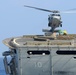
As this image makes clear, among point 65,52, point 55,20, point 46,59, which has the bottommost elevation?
point 46,59

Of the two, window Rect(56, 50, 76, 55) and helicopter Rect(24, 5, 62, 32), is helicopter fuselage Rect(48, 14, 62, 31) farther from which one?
window Rect(56, 50, 76, 55)

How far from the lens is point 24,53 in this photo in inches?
1329

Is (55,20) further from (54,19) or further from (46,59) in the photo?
(46,59)

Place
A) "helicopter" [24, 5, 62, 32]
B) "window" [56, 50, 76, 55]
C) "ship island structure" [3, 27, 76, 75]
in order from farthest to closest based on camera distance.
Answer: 1. "helicopter" [24, 5, 62, 32]
2. "window" [56, 50, 76, 55]
3. "ship island structure" [3, 27, 76, 75]

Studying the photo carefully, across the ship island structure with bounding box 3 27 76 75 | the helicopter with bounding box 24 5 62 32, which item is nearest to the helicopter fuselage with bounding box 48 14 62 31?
the helicopter with bounding box 24 5 62 32

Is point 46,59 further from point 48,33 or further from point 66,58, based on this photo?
point 48,33

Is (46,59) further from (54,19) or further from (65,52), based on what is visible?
(54,19)

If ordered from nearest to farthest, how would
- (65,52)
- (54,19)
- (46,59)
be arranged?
(46,59)
(65,52)
(54,19)

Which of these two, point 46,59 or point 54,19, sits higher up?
point 54,19

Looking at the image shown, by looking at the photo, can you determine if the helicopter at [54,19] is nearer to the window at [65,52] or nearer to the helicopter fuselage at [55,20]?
the helicopter fuselage at [55,20]

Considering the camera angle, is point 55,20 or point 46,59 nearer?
point 46,59

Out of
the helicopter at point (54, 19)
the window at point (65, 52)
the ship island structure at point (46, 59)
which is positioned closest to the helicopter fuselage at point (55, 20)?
the helicopter at point (54, 19)

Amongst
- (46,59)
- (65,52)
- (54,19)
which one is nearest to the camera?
(46,59)

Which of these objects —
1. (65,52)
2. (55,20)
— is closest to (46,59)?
(65,52)
